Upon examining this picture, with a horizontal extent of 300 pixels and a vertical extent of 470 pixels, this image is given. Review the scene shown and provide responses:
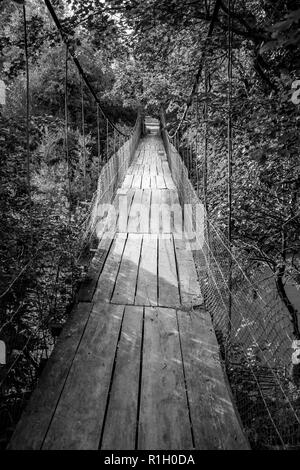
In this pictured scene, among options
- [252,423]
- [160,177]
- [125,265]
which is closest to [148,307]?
[125,265]

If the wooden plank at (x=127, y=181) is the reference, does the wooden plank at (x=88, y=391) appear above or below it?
below

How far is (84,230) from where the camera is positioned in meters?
3.00

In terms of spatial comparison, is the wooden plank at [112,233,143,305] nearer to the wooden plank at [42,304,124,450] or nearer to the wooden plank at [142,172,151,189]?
the wooden plank at [42,304,124,450]

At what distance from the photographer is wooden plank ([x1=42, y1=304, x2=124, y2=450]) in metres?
1.36

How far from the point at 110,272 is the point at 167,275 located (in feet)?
1.55

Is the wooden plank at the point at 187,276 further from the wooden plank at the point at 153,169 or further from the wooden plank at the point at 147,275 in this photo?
the wooden plank at the point at 153,169

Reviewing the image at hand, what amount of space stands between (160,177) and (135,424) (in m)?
6.84

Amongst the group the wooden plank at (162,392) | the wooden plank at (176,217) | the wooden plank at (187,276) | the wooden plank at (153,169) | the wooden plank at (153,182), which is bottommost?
the wooden plank at (162,392)

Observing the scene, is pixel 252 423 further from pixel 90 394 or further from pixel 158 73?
pixel 158 73

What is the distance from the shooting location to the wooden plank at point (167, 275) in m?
2.58

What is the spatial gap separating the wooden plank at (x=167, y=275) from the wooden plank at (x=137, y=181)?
310cm

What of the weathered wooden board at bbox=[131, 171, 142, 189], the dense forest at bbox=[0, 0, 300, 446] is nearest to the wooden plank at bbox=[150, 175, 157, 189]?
the weathered wooden board at bbox=[131, 171, 142, 189]

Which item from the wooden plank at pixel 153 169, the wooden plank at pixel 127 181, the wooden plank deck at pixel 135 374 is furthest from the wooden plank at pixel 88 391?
the wooden plank at pixel 153 169

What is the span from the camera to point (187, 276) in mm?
2984
